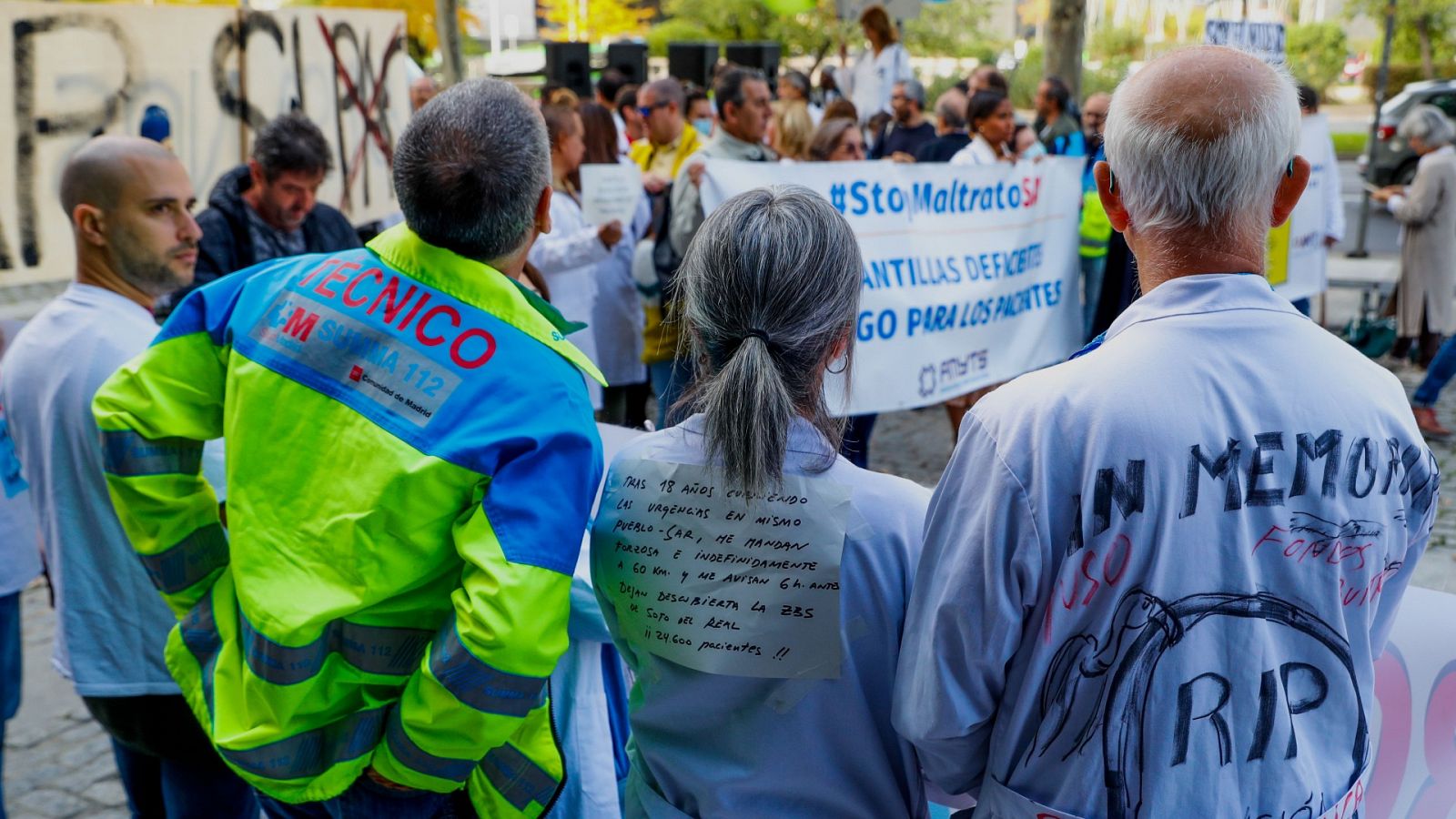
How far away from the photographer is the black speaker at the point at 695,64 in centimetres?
1582

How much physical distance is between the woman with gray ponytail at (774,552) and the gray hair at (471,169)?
35 centimetres

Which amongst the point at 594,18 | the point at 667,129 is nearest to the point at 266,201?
the point at 667,129

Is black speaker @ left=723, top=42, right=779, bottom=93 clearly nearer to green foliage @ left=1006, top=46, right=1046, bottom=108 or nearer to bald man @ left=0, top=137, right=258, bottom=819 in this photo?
green foliage @ left=1006, top=46, right=1046, bottom=108

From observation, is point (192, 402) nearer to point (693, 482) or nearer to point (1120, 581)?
point (693, 482)

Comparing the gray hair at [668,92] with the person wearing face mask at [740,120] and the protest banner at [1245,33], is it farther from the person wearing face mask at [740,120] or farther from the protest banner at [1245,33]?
the protest banner at [1245,33]

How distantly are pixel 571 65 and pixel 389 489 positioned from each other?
1275cm

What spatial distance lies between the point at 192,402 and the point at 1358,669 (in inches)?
70.9

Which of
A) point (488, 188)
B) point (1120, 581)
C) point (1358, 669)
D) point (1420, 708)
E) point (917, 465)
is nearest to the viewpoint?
point (1120, 581)

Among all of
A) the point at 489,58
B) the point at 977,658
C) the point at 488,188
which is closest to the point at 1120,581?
the point at 977,658

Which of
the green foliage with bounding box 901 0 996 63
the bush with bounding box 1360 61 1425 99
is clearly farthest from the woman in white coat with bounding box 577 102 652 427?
the bush with bounding box 1360 61 1425 99

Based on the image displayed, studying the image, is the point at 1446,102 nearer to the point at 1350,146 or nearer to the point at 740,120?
the point at 1350,146

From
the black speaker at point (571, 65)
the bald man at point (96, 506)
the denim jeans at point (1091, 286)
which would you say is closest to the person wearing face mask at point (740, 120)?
the denim jeans at point (1091, 286)

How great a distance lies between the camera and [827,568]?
5.19 feet

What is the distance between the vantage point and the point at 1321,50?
34.2 m
